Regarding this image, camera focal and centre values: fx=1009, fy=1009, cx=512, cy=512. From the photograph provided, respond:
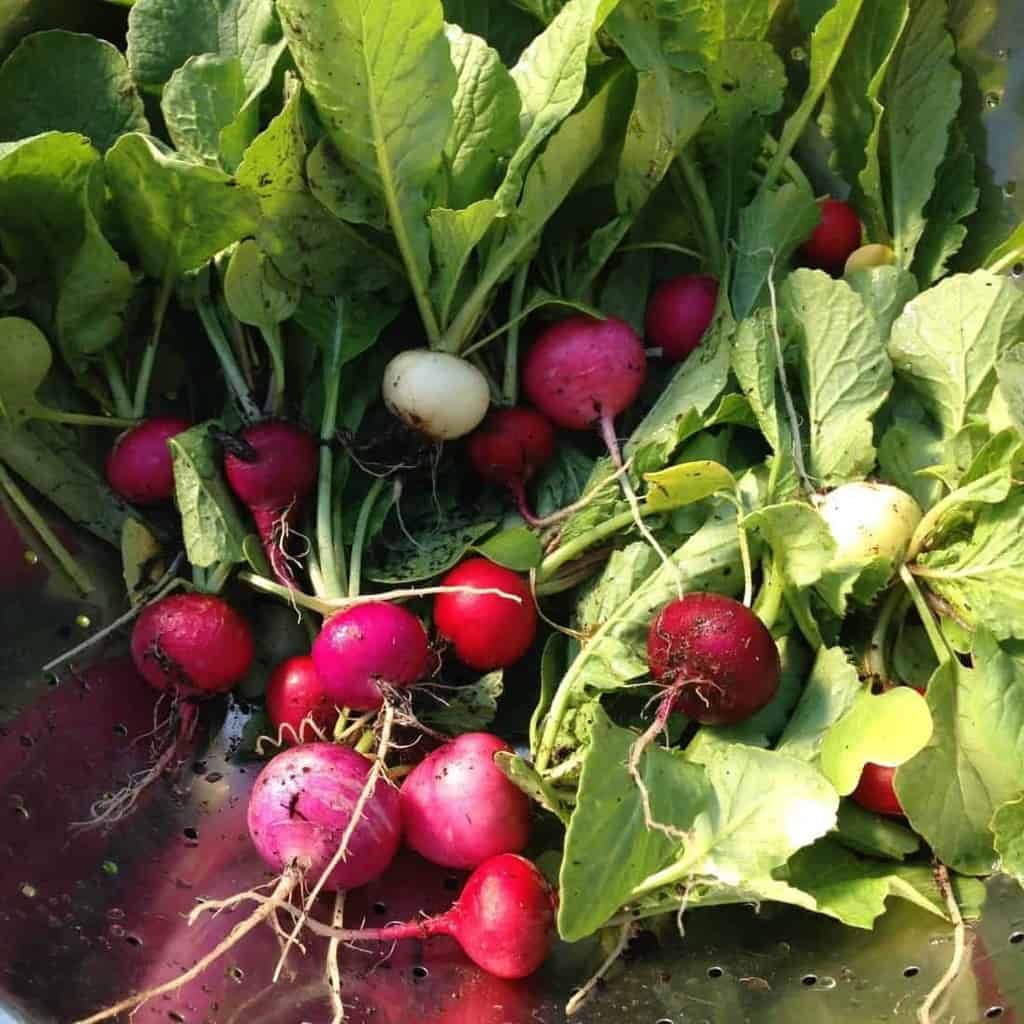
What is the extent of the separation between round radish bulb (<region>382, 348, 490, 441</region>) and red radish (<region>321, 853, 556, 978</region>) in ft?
1.40

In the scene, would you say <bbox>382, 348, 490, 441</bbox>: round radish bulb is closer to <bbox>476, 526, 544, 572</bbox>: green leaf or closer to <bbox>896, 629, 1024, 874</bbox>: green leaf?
<bbox>476, 526, 544, 572</bbox>: green leaf

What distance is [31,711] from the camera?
0.99 metres

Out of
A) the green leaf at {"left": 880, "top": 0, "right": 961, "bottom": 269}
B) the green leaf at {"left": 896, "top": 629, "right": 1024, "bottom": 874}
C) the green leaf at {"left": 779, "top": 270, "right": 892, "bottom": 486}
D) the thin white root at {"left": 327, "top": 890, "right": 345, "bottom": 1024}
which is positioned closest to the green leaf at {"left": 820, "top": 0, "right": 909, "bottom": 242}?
the green leaf at {"left": 880, "top": 0, "right": 961, "bottom": 269}

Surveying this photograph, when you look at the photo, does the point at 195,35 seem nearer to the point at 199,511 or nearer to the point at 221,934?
the point at 199,511

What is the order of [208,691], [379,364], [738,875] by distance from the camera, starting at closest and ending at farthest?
[738,875] → [208,691] → [379,364]

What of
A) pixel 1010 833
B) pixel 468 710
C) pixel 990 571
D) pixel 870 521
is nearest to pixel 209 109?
pixel 468 710

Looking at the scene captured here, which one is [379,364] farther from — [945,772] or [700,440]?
[945,772]

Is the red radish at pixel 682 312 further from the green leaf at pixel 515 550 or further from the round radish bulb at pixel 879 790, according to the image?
the round radish bulb at pixel 879 790

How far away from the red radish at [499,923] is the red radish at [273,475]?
1.09 ft

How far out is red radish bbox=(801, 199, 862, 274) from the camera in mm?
1209

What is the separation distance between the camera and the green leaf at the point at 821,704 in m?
0.88

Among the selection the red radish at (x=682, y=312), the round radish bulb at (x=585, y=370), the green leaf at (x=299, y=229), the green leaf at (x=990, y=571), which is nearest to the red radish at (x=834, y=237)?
the red radish at (x=682, y=312)

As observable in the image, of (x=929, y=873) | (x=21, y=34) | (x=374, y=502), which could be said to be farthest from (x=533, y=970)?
(x=21, y=34)

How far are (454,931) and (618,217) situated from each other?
0.73 meters
